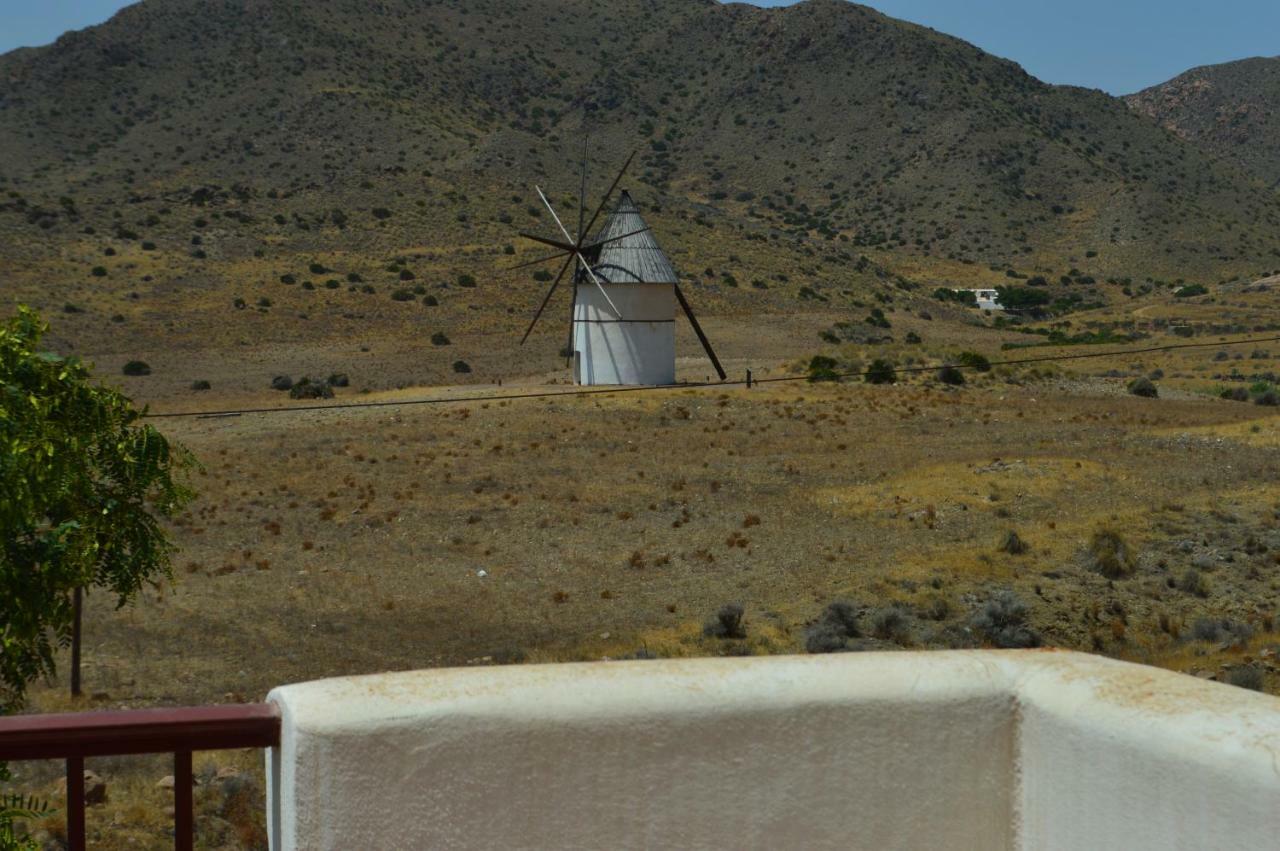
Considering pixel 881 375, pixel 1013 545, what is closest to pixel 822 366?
pixel 881 375

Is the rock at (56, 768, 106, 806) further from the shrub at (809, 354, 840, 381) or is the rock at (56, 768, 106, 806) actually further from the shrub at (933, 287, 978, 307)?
the shrub at (933, 287, 978, 307)

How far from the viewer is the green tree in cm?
791

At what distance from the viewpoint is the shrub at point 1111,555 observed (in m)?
20.7

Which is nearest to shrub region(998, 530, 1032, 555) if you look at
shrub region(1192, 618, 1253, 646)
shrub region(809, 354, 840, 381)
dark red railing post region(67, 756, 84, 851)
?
shrub region(1192, 618, 1253, 646)

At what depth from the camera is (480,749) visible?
3.48 metres

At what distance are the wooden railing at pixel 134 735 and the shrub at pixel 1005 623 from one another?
1535cm

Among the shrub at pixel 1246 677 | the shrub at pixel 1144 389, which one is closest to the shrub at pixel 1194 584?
the shrub at pixel 1246 677

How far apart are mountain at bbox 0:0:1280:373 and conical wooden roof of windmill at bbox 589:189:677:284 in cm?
1911

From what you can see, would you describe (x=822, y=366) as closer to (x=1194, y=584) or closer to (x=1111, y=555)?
(x=1111, y=555)

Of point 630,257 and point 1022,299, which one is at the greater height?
point 1022,299

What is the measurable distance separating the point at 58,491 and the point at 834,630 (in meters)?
11.5

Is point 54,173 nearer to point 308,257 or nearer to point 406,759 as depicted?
point 308,257

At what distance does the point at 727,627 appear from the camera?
18.2 metres

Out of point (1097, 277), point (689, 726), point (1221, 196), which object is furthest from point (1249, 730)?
point (1221, 196)
